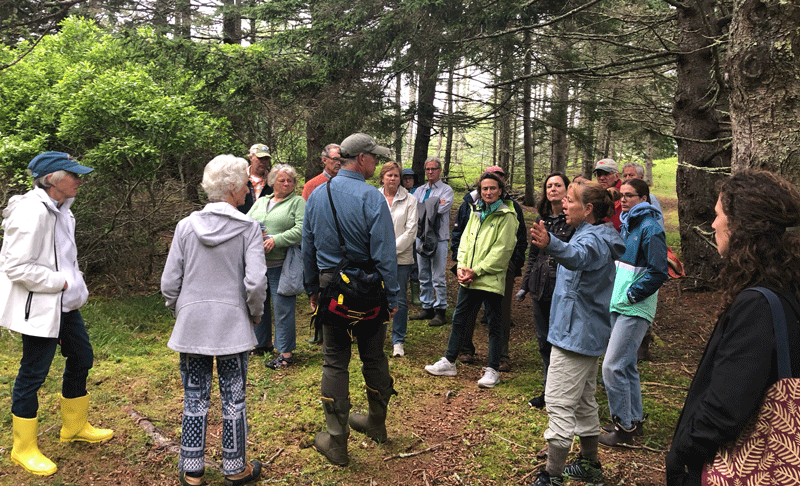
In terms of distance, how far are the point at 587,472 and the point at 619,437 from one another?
0.73 metres

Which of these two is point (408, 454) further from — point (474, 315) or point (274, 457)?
point (474, 315)

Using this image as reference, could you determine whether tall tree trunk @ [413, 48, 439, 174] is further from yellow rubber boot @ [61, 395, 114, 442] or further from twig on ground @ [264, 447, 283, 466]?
yellow rubber boot @ [61, 395, 114, 442]

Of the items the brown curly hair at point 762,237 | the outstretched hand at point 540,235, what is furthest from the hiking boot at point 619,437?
the brown curly hair at point 762,237

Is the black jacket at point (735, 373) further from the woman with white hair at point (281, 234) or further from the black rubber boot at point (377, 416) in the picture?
the woman with white hair at point (281, 234)

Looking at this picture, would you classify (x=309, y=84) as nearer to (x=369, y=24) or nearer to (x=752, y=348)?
(x=369, y=24)

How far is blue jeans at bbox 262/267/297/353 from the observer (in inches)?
212

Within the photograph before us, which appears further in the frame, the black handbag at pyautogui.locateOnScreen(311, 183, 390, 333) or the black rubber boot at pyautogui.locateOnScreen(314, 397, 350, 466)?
the black rubber boot at pyautogui.locateOnScreen(314, 397, 350, 466)

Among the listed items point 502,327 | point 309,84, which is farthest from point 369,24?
point 502,327

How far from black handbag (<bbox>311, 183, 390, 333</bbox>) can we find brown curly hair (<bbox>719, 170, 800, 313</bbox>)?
2.17 metres

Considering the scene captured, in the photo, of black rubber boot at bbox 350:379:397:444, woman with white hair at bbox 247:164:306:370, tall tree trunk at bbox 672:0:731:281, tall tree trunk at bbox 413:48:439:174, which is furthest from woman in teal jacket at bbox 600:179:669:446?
tall tree trunk at bbox 413:48:439:174

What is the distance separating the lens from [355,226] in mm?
3682

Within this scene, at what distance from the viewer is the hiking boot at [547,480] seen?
10.8 feet

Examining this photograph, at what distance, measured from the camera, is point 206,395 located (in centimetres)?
327

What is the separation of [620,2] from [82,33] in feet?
37.7
